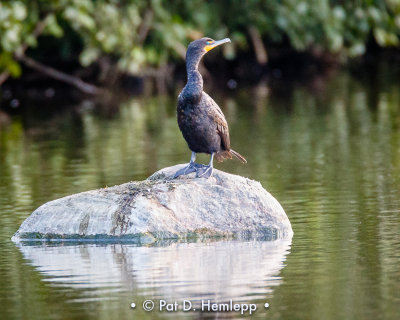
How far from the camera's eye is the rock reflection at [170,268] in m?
7.52

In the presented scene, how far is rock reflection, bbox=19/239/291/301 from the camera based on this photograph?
24.7ft

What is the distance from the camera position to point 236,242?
30.6 feet

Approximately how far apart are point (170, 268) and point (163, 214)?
1.23m

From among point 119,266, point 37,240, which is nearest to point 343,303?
point 119,266

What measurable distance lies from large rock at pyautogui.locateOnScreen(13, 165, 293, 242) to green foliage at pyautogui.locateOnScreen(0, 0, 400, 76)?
1656 centimetres

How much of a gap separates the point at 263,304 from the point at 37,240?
3.28m

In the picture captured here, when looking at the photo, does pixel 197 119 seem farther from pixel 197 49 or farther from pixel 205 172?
pixel 197 49

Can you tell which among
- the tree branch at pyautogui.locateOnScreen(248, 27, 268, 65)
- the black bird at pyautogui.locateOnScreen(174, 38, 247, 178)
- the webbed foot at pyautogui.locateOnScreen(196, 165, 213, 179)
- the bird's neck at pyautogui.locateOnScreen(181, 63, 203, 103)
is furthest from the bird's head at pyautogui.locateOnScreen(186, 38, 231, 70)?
the tree branch at pyautogui.locateOnScreen(248, 27, 268, 65)

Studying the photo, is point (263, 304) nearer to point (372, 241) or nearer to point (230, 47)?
point (372, 241)

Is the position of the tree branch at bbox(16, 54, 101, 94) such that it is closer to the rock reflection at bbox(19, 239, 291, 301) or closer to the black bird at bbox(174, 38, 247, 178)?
the black bird at bbox(174, 38, 247, 178)

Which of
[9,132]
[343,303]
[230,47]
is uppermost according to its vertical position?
[230,47]

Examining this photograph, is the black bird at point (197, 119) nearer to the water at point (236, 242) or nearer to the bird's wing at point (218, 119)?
the bird's wing at point (218, 119)

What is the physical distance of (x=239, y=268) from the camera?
8164mm

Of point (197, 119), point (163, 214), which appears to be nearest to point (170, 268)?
point (163, 214)
